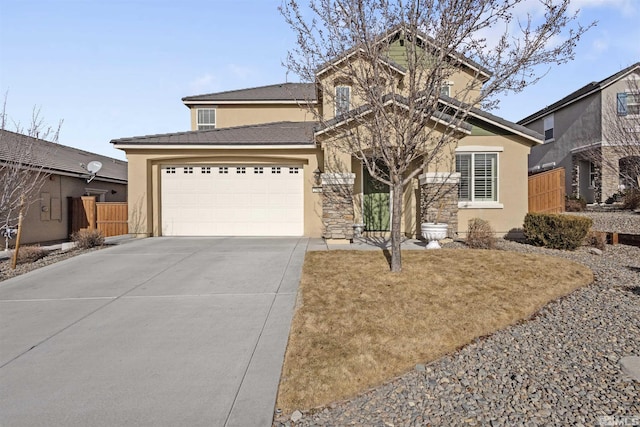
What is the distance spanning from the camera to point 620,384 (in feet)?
12.7

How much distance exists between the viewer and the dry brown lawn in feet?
13.8

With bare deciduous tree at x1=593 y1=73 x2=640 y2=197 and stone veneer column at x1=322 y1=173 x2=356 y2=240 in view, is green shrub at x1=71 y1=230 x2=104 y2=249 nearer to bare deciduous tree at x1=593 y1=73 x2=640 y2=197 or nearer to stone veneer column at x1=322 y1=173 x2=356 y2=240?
stone veneer column at x1=322 y1=173 x2=356 y2=240

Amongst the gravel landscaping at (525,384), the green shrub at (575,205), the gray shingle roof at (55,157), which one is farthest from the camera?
the green shrub at (575,205)

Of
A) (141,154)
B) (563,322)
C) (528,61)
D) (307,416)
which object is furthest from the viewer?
(141,154)

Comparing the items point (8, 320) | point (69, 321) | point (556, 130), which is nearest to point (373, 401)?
point (69, 321)

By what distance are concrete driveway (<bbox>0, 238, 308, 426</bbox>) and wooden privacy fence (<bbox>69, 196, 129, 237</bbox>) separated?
22.5ft

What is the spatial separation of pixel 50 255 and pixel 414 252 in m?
10.5

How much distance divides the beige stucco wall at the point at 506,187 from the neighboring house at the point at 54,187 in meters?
13.8

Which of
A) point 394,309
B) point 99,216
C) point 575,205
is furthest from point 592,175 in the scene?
point 99,216

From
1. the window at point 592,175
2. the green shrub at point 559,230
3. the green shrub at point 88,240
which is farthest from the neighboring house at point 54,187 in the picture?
the window at point 592,175

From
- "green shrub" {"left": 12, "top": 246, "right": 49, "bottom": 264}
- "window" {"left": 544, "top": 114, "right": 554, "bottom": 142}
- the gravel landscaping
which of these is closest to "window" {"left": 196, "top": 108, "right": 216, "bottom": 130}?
"green shrub" {"left": 12, "top": 246, "right": 49, "bottom": 264}

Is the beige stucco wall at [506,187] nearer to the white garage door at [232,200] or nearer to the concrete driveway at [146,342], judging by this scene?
the white garage door at [232,200]

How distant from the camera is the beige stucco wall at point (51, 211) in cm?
1434

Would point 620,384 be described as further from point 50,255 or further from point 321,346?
point 50,255
